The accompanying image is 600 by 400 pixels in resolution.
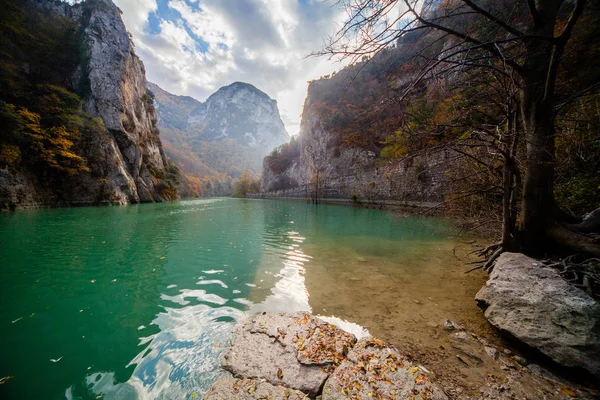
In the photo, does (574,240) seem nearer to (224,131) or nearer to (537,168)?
(537,168)

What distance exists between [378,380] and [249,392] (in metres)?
1.06

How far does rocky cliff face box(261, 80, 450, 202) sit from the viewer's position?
1602cm

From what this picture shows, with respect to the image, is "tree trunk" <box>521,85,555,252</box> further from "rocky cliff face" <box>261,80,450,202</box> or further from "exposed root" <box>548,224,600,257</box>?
"rocky cliff face" <box>261,80,450,202</box>

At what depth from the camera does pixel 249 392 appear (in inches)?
66.6

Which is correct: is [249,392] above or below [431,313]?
above

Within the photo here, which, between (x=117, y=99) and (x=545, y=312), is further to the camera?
(x=117, y=99)

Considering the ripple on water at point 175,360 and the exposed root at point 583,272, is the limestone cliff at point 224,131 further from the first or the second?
the exposed root at point 583,272

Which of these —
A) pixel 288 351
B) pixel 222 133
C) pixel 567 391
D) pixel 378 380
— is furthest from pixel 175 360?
pixel 222 133

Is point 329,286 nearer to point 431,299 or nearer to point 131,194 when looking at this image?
point 431,299

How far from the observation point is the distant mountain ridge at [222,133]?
418 feet

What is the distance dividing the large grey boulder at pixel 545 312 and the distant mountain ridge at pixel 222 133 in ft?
370

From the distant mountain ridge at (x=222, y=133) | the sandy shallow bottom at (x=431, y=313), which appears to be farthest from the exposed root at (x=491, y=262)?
the distant mountain ridge at (x=222, y=133)

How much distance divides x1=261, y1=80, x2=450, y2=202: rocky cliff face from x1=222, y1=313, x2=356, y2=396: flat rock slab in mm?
2197

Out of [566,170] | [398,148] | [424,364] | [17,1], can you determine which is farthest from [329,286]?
[17,1]
